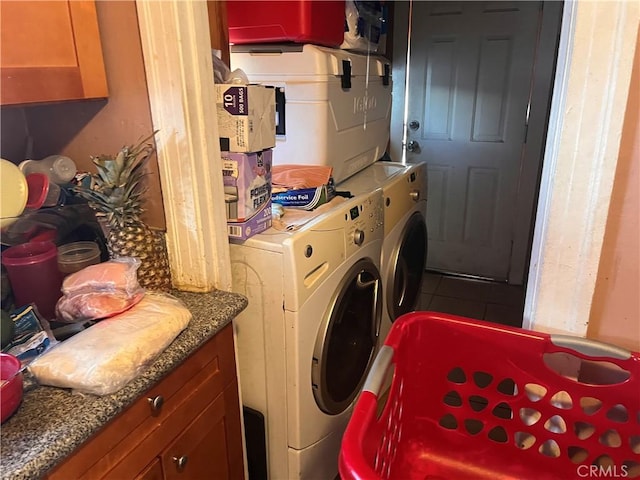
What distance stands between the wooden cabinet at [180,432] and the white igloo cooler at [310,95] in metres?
0.74

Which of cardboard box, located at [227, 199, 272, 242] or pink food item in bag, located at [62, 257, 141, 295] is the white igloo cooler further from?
pink food item in bag, located at [62, 257, 141, 295]

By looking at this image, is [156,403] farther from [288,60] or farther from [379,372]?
[288,60]

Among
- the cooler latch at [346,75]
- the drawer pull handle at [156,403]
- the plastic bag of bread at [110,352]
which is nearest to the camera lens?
the plastic bag of bread at [110,352]

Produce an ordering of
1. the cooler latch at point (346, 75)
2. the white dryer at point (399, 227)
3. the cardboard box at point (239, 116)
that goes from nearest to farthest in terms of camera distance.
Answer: the cardboard box at point (239, 116) < the cooler latch at point (346, 75) < the white dryer at point (399, 227)

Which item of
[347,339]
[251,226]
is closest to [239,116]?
[251,226]

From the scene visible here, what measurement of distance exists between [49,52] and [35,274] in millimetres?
441

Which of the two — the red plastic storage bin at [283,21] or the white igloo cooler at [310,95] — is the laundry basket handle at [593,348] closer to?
the white igloo cooler at [310,95]

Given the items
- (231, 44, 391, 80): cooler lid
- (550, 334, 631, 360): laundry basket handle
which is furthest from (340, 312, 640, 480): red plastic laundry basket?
(231, 44, 391, 80): cooler lid

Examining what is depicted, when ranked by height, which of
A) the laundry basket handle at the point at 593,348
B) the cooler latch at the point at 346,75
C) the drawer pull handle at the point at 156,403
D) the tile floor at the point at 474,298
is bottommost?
the tile floor at the point at 474,298

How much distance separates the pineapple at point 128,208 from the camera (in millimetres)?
1062

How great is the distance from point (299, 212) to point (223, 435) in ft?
2.12

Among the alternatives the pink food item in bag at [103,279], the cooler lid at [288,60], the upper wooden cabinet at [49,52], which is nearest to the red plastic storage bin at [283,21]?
the cooler lid at [288,60]

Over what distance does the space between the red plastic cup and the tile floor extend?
2.07 metres

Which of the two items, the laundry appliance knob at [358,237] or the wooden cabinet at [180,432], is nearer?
the wooden cabinet at [180,432]
